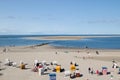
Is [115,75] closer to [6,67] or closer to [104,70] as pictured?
[104,70]

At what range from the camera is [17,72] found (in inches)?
1184

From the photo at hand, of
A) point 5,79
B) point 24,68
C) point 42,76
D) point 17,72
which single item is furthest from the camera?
point 24,68

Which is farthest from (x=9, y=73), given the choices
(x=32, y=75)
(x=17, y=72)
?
(x=32, y=75)

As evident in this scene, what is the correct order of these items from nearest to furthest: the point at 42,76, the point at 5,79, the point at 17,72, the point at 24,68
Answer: the point at 5,79 → the point at 42,76 → the point at 17,72 → the point at 24,68

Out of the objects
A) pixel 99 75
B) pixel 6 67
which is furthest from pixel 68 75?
pixel 6 67

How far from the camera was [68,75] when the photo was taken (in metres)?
27.6

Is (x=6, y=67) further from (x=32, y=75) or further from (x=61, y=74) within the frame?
(x=61, y=74)

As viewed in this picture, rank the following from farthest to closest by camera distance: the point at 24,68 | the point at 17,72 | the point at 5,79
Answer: the point at 24,68, the point at 17,72, the point at 5,79

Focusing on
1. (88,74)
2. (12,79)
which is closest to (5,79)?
(12,79)

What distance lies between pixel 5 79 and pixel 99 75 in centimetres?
1114

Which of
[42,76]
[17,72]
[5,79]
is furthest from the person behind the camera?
[17,72]

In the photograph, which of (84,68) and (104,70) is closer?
(104,70)

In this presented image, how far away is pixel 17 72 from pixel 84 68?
9.58 meters

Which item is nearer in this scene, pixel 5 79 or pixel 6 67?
pixel 5 79
